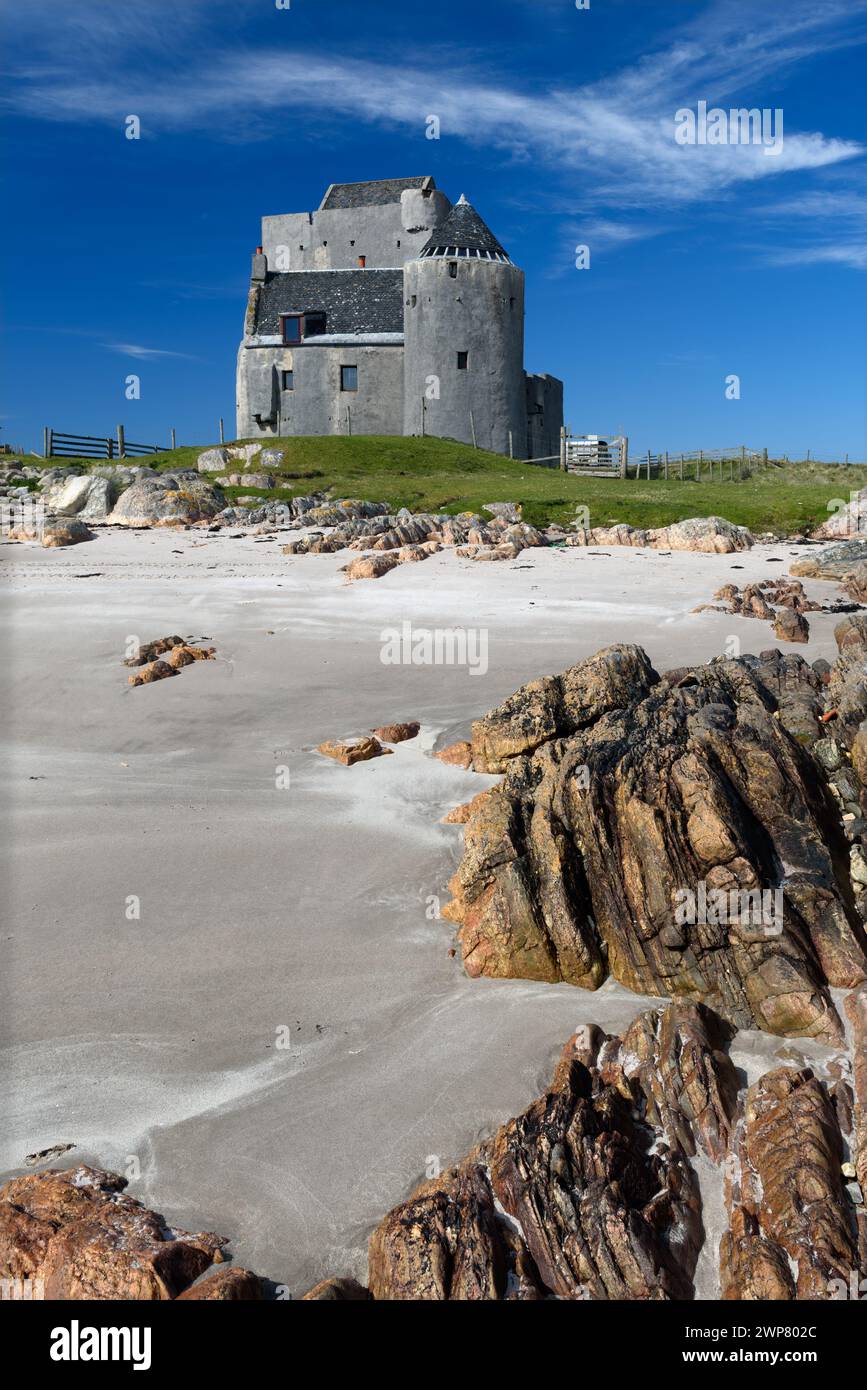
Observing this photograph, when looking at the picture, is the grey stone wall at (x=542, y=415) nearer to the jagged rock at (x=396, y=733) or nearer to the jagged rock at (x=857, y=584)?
the jagged rock at (x=857, y=584)

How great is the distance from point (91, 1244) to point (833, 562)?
59.5ft

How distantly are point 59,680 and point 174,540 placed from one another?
468 inches

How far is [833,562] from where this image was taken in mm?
19516

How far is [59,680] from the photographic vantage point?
1402 centimetres

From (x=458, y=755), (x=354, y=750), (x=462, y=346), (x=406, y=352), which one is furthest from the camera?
(x=406, y=352)

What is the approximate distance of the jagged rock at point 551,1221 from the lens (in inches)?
177

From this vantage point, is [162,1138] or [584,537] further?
[584,537]

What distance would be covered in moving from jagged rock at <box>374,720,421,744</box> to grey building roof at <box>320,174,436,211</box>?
56.5m

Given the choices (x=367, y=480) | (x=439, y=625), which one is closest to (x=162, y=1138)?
(x=439, y=625)

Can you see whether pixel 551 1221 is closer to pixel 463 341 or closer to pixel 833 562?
pixel 833 562

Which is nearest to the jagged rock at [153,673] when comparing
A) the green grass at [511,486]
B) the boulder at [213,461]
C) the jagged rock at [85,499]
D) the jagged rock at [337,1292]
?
the jagged rock at [337,1292]

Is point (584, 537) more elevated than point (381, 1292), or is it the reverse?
point (584, 537)

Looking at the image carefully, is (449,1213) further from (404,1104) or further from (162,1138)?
(162,1138)

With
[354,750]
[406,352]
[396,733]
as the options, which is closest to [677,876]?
Answer: [354,750]
